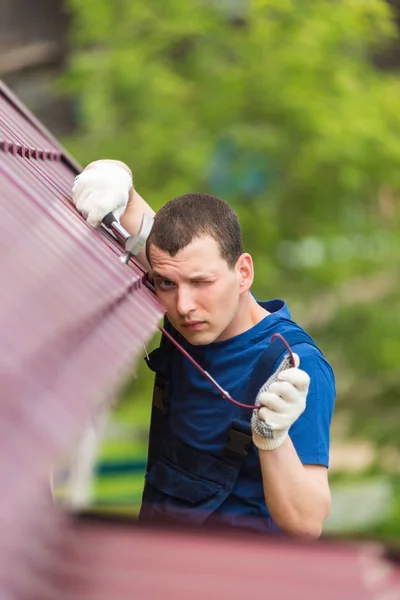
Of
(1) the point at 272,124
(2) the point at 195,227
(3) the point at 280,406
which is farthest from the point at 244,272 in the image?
(1) the point at 272,124

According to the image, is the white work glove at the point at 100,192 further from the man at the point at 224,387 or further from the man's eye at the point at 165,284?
the man's eye at the point at 165,284

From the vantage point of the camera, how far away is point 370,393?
1200cm

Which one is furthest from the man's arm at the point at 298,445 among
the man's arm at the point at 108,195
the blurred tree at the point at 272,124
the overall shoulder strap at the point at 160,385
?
the blurred tree at the point at 272,124

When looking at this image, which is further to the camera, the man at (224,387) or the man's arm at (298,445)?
the man at (224,387)

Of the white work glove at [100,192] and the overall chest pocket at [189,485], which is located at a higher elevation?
the white work glove at [100,192]

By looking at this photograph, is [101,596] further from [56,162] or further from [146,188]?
[146,188]

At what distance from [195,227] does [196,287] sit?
0.18m

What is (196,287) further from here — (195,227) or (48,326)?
(48,326)

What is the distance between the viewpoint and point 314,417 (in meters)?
3.34

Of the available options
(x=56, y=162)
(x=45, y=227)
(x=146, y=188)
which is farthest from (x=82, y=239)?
(x=146, y=188)

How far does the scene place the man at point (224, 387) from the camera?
3.14m

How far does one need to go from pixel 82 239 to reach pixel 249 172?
7937 mm

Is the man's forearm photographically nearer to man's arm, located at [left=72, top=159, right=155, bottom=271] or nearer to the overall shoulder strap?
the overall shoulder strap

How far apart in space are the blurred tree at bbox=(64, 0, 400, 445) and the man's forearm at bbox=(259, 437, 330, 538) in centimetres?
649
